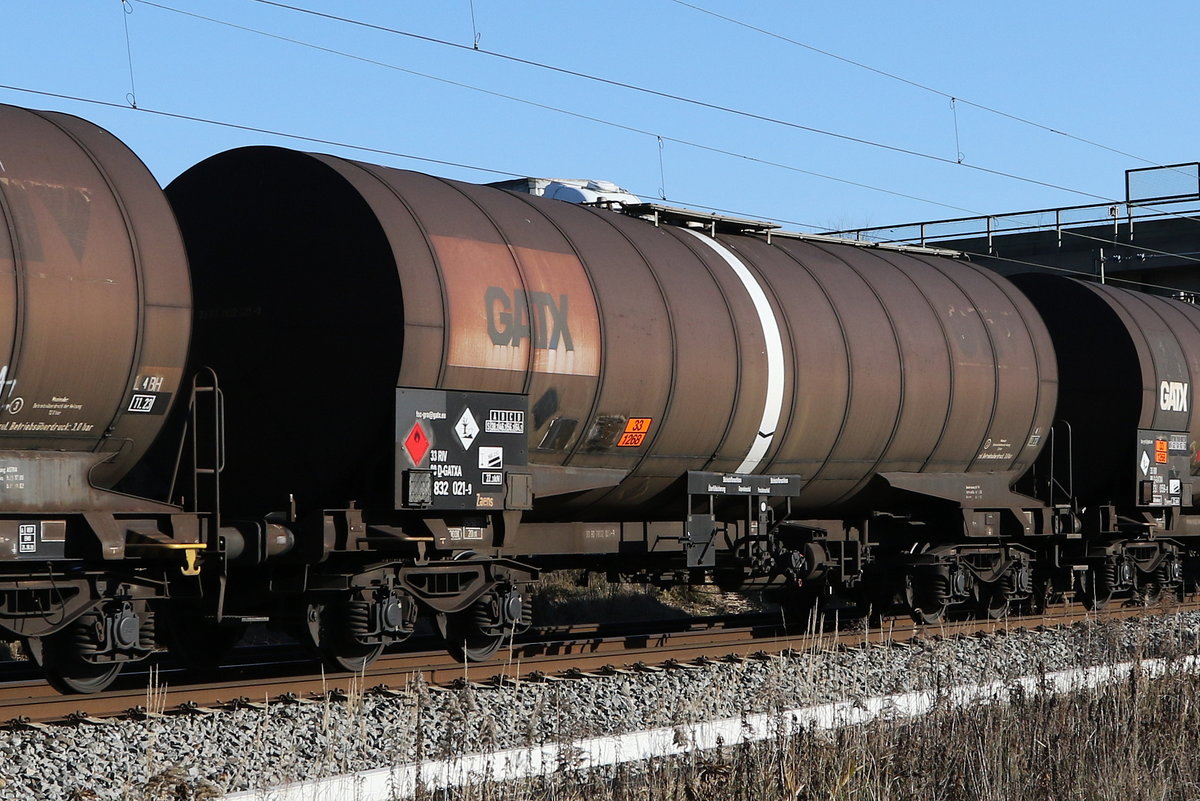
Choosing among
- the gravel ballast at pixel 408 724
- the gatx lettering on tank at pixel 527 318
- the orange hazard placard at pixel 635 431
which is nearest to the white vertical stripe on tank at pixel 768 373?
the orange hazard placard at pixel 635 431

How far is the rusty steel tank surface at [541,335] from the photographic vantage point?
403 inches

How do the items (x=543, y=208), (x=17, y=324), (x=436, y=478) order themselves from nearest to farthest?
(x=17, y=324) < (x=436, y=478) < (x=543, y=208)

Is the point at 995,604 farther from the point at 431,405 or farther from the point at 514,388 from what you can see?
the point at 431,405

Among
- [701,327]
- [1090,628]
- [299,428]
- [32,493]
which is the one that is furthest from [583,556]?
[32,493]

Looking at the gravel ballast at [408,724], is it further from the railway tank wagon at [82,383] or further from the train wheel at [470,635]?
the railway tank wagon at [82,383]

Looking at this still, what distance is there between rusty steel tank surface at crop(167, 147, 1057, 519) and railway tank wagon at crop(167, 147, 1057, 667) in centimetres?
2

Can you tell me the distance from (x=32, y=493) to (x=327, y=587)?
2465 millimetres

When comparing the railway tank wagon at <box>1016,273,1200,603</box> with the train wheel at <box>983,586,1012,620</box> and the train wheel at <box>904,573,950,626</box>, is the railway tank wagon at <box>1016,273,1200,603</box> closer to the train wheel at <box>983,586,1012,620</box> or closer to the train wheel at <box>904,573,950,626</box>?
the train wheel at <box>983,586,1012,620</box>

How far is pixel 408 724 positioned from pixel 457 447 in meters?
2.43

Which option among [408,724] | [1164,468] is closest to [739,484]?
[408,724]

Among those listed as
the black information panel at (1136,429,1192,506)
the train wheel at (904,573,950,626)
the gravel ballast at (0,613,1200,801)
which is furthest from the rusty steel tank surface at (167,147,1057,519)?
the black information panel at (1136,429,1192,506)

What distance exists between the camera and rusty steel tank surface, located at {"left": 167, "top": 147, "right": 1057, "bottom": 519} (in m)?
10.2

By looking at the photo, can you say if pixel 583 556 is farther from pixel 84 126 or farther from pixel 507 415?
pixel 84 126

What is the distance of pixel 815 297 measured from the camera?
1343 centimetres
